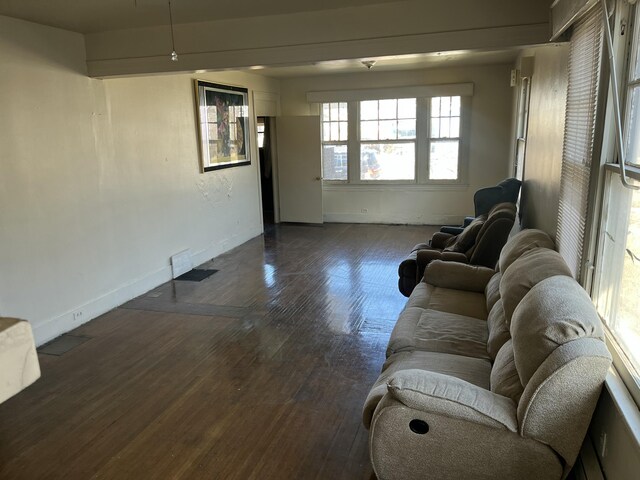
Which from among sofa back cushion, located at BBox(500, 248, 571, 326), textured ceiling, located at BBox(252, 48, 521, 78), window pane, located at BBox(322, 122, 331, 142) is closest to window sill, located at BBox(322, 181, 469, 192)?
window pane, located at BBox(322, 122, 331, 142)

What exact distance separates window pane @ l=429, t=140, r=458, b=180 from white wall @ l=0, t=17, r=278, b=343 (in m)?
3.88

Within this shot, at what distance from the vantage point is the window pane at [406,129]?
7750mm

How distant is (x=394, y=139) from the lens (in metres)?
7.88

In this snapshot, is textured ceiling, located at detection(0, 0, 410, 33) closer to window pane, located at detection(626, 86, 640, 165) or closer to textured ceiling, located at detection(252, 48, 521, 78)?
window pane, located at detection(626, 86, 640, 165)

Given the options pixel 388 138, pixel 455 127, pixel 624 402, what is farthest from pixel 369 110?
pixel 624 402

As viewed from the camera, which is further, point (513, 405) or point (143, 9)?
point (143, 9)

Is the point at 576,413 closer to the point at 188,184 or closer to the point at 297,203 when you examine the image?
the point at 188,184

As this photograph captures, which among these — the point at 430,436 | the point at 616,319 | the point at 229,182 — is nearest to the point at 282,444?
the point at 430,436

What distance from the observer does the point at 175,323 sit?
407 centimetres

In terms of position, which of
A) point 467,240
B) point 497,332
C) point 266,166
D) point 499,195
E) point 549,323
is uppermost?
point 266,166

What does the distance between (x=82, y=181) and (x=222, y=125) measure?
7.93 ft

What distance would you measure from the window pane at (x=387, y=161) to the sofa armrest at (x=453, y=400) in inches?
253

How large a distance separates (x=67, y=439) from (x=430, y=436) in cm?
193

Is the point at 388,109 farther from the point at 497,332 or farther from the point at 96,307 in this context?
the point at 497,332
